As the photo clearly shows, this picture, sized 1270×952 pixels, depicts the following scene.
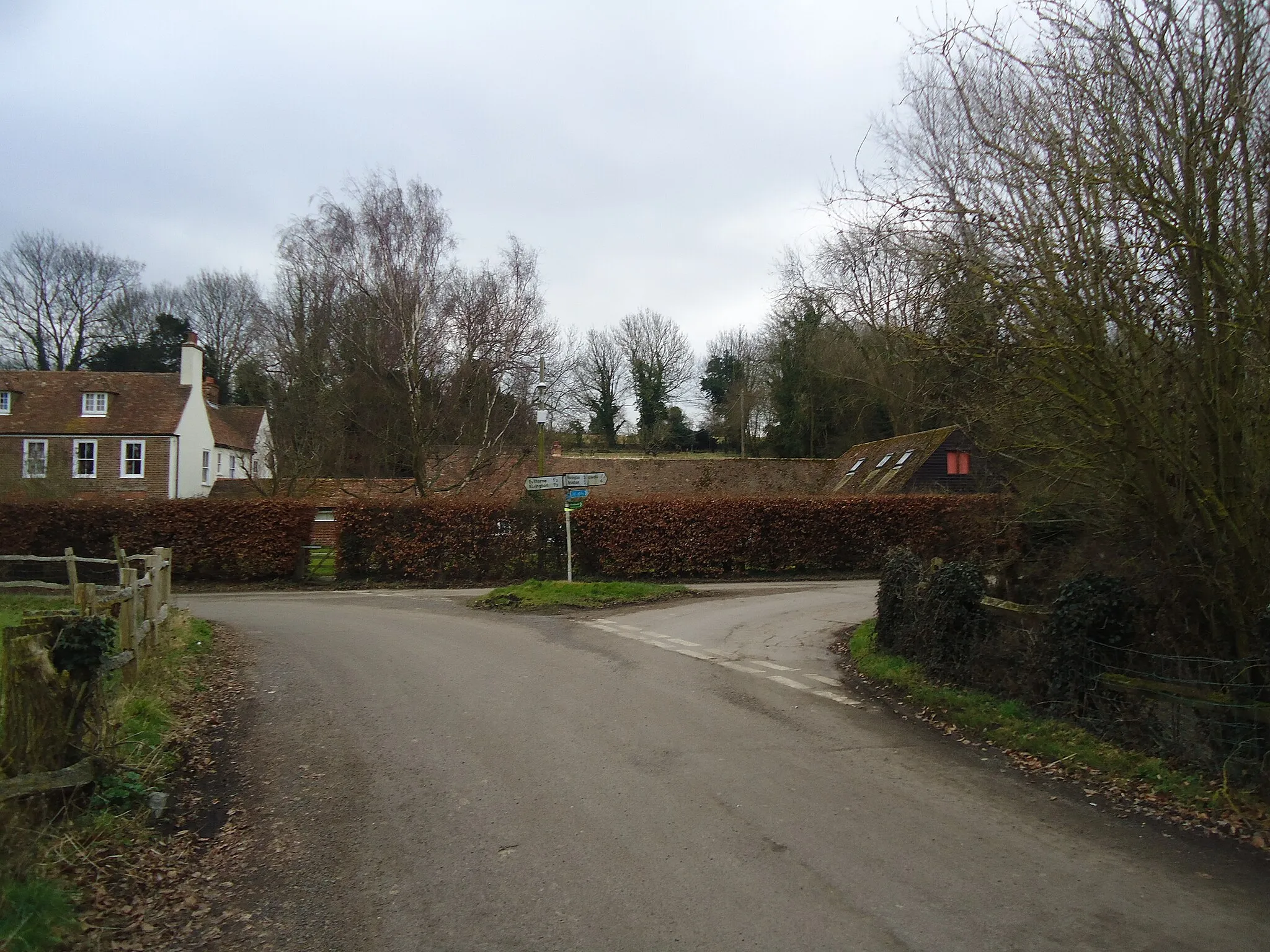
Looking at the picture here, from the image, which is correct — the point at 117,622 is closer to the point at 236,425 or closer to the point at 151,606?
the point at 151,606

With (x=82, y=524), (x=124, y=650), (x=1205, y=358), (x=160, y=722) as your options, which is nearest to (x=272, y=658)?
(x=124, y=650)

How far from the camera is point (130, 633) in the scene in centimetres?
927

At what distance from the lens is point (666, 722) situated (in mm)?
8547

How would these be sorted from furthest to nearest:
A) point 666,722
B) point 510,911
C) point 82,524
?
point 82,524 < point 666,722 < point 510,911

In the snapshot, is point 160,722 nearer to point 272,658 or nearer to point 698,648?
point 272,658

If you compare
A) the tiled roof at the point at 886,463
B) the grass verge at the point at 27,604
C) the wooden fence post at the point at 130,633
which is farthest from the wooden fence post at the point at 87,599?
the tiled roof at the point at 886,463

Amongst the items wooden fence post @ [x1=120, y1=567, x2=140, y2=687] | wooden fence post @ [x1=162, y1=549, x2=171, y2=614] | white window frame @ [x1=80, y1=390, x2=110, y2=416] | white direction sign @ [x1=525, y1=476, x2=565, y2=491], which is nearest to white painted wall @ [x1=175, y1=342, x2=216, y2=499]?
white window frame @ [x1=80, y1=390, x2=110, y2=416]

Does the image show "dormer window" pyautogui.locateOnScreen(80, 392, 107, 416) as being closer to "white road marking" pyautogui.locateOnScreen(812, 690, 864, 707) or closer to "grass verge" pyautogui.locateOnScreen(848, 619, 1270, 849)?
"white road marking" pyautogui.locateOnScreen(812, 690, 864, 707)

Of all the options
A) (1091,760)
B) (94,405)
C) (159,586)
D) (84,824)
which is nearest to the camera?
(84,824)

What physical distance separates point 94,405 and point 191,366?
14.9 ft

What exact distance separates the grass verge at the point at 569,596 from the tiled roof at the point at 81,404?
28527 millimetres

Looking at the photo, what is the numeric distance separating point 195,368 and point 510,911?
4552 centimetres

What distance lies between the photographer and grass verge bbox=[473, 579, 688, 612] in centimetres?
1916

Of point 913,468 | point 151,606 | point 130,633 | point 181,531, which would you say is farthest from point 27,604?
point 913,468
